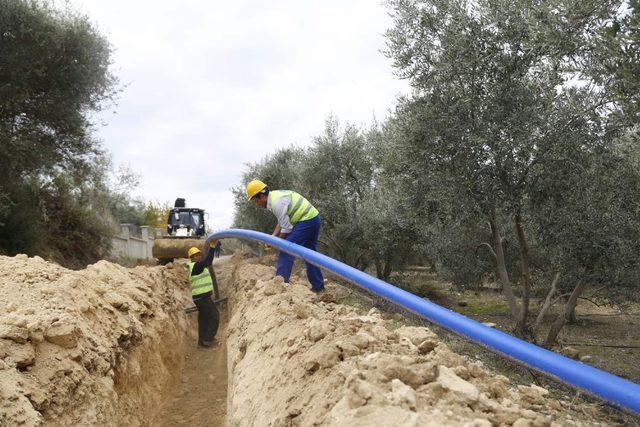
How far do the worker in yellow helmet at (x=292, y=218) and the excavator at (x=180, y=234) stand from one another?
13.3 metres

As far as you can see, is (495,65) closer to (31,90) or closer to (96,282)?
(96,282)

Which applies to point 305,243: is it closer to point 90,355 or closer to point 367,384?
point 90,355

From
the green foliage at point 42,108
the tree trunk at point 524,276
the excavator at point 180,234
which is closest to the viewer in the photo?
the tree trunk at point 524,276

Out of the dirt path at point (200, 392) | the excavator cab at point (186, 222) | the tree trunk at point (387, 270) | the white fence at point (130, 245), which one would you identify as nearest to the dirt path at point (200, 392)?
the dirt path at point (200, 392)

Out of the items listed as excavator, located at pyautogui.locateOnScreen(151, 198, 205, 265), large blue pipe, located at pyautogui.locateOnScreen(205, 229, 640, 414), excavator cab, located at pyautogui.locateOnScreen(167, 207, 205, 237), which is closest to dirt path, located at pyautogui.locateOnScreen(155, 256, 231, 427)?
large blue pipe, located at pyautogui.locateOnScreen(205, 229, 640, 414)

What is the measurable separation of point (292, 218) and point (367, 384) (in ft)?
18.2

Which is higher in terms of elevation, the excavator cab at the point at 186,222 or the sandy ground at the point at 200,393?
the excavator cab at the point at 186,222

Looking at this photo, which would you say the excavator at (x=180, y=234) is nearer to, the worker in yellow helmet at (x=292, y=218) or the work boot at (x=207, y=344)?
the work boot at (x=207, y=344)

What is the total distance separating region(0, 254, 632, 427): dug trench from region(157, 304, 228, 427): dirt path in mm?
33

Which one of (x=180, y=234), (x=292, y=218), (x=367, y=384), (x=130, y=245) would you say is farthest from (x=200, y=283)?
(x=130, y=245)

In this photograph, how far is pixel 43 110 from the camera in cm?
1611

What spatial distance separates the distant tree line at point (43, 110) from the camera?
1473 centimetres

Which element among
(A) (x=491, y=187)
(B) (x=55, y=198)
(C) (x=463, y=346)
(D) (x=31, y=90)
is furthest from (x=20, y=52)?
(C) (x=463, y=346)

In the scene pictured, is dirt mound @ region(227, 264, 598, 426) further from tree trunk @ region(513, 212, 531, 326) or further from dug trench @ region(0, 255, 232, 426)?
tree trunk @ region(513, 212, 531, 326)
